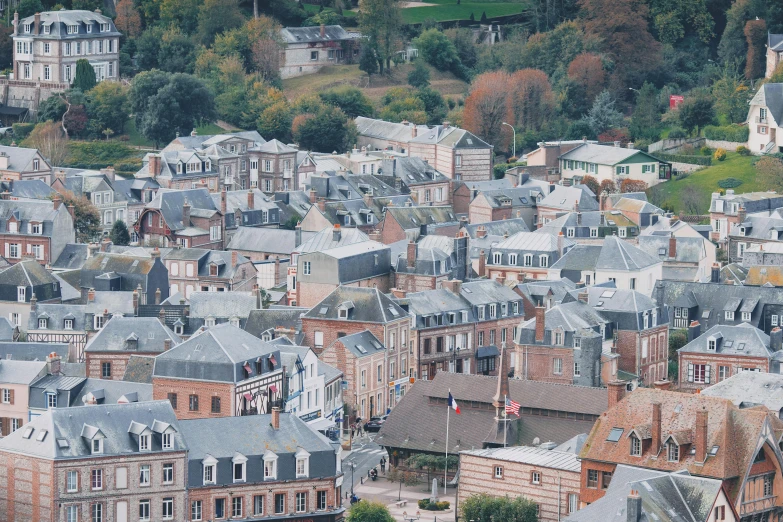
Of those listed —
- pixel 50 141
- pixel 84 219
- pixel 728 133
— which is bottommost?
pixel 84 219

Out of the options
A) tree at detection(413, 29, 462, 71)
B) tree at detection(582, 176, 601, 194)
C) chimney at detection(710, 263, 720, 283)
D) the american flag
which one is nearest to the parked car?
the american flag

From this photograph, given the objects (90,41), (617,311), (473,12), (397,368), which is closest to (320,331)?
(397,368)

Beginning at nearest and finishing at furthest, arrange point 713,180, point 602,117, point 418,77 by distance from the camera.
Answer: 1. point 713,180
2. point 602,117
3. point 418,77

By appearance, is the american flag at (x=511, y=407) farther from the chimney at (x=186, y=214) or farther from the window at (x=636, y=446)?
the chimney at (x=186, y=214)

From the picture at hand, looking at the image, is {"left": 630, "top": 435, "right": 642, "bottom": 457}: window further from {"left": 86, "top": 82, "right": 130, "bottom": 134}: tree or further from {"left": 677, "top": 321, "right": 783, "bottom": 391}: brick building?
{"left": 86, "top": 82, "right": 130, "bottom": 134}: tree

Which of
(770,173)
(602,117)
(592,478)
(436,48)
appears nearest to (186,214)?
(770,173)

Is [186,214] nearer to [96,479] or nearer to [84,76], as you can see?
[84,76]
